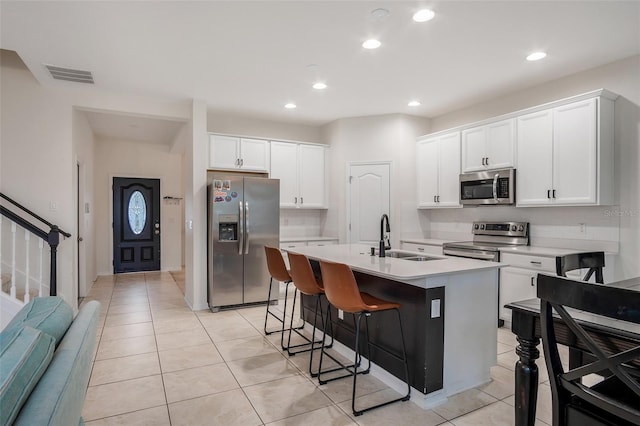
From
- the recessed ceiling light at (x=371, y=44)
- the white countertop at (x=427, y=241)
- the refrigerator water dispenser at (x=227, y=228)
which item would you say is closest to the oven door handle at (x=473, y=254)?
the white countertop at (x=427, y=241)

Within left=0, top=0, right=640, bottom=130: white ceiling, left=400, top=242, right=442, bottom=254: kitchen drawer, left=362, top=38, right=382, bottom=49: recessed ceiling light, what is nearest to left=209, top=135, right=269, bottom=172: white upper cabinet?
left=0, top=0, right=640, bottom=130: white ceiling

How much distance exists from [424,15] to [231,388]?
3.11 metres

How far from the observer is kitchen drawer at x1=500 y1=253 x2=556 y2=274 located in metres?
3.49

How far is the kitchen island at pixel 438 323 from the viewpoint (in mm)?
2381

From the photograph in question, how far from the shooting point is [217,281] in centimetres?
461

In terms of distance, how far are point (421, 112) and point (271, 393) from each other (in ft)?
14.4

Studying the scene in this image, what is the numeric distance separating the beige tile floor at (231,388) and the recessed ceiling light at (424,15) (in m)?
2.77

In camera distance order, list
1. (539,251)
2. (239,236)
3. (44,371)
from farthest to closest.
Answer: (239,236) → (539,251) → (44,371)

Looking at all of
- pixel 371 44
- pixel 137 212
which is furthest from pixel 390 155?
pixel 137 212

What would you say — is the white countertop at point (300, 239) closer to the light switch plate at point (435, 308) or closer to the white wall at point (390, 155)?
the white wall at point (390, 155)

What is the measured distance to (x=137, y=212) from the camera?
296 inches

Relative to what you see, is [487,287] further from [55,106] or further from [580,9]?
[55,106]

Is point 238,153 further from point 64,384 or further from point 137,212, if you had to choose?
point 64,384

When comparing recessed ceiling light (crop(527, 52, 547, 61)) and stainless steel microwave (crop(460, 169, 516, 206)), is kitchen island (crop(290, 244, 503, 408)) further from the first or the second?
recessed ceiling light (crop(527, 52, 547, 61))
